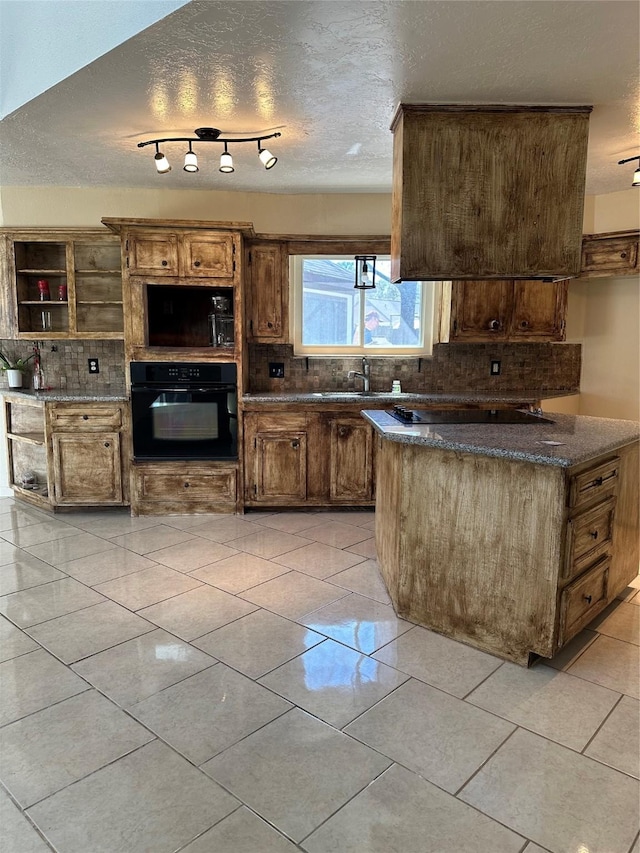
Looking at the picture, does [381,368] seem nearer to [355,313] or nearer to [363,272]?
[355,313]

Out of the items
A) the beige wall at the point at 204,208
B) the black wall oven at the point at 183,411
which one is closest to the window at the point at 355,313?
the beige wall at the point at 204,208

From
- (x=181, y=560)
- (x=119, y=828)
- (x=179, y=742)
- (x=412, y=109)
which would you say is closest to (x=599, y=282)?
(x=412, y=109)

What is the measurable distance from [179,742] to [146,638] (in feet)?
2.51

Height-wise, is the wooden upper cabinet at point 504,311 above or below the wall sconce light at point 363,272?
below

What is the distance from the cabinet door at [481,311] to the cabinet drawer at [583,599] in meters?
2.37

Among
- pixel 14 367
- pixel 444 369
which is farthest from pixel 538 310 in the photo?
pixel 14 367

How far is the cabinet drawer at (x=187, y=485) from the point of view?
4488 millimetres

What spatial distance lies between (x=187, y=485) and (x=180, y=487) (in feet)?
0.18

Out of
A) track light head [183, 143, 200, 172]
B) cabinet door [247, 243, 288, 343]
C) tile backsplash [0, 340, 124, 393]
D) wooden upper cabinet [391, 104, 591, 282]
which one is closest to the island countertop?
wooden upper cabinet [391, 104, 591, 282]

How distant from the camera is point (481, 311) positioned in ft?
15.4

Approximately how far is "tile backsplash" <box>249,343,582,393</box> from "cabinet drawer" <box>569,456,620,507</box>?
94.5 inches

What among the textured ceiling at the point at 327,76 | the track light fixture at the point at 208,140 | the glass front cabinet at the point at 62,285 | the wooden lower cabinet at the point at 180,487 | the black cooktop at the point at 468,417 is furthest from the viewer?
the glass front cabinet at the point at 62,285

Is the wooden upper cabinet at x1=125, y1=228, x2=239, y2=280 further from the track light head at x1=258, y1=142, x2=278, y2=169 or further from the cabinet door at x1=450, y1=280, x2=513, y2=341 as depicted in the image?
the cabinet door at x1=450, y1=280, x2=513, y2=341

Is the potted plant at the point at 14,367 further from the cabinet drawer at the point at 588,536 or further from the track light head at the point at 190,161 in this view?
the cabinet drawer at the point at 588,536
